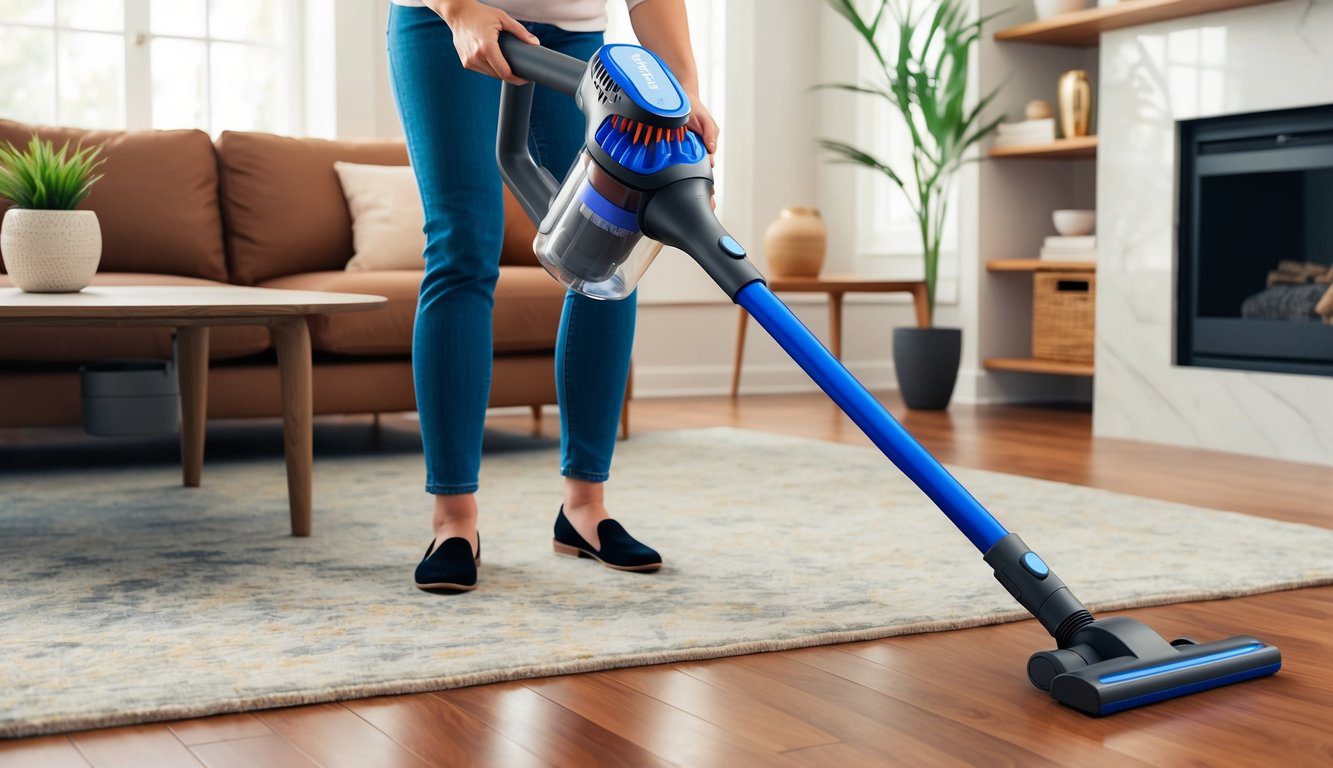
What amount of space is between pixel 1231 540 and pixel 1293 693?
81 centimetres

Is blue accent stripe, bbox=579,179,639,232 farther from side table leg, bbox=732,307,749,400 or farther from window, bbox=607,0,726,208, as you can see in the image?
window, bbox=607,0,726,208

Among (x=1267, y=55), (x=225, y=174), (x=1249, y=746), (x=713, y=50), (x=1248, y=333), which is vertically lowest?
(x=1249, y=746)

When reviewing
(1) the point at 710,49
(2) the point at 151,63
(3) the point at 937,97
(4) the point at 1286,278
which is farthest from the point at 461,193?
(1) the point at 710,49

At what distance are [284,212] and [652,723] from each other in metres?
2.51

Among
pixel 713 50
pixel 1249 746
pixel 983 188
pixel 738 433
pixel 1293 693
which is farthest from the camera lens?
pixel 713 50

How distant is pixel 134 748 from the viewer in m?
1.06

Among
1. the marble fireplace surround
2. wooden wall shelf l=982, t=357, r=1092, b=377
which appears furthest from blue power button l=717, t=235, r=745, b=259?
wooden wall shelf l=982, t=357, r=1092, b=377

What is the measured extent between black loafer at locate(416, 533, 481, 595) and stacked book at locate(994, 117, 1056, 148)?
3.00 m

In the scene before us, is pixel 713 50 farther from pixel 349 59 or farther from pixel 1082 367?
pixel 1082 367

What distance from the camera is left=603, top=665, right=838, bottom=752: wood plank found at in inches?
43.4

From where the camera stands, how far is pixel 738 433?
3492 millimetres

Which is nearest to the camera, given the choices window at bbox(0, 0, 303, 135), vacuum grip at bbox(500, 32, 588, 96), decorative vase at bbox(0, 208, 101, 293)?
vacuum grip at bbox(500, 32, 588, 96)

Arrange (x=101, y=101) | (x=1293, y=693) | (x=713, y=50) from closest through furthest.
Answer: (x=1293, y=693)
(x=101, y=101)
(x=713, y=50)

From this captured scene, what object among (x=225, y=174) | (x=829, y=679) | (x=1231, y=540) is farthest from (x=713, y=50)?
(x=829, y=679)
